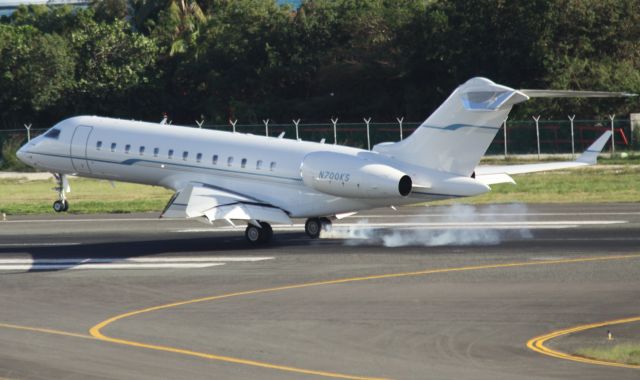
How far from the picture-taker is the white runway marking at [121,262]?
29828 mm

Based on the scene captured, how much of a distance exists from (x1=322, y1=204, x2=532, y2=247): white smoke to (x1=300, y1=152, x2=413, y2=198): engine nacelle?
224cm

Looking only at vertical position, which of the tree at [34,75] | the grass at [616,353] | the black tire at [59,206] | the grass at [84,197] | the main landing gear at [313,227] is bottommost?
the grass at [616,353]

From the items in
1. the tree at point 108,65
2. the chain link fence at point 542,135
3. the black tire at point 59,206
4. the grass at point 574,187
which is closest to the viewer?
the black tire at point 59,206

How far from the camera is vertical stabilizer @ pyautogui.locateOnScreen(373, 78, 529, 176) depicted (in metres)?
29.5

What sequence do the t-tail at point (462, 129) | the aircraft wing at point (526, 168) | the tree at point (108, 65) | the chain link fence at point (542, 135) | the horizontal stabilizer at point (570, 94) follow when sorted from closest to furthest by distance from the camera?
the horizontal stabilizer at point (570, 94) < the t-tail at point (462, 129) < the aircraft wing at point (526, 168) < the chain link fence at point (542, 135) < the tree at point (108, 65)

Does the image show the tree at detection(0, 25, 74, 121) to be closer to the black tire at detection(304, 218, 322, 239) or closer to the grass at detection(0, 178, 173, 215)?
the grass at detection(0, 178, 173, 215)

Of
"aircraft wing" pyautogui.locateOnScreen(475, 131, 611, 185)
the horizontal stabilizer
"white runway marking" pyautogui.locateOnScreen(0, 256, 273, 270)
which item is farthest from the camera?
"aircraft wing" pyautogui.locateOnScreen(475, 131, 611, 185)

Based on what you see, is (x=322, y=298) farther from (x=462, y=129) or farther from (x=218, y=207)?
(x=218, y=207)

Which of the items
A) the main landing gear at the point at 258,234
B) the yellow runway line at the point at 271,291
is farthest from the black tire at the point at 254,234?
the yellow runway line at the point at 271,291

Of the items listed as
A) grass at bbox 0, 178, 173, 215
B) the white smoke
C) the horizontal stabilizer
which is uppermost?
the horizontal stabilizer

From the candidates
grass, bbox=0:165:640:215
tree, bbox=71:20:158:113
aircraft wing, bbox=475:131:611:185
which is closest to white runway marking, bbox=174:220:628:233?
aircraft wing, bbox=475:131:611:185

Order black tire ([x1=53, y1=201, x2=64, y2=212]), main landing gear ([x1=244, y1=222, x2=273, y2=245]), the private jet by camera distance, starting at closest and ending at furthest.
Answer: the private jet < main landing gear ([x1=244, y1=222, x2=273, y2=245]) < black tire ([x1=53, y1=201, x2=64, y2=212])

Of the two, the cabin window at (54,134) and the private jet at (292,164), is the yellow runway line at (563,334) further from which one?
the cabin window at (54,134)

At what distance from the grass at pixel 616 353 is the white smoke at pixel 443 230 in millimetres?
12996
